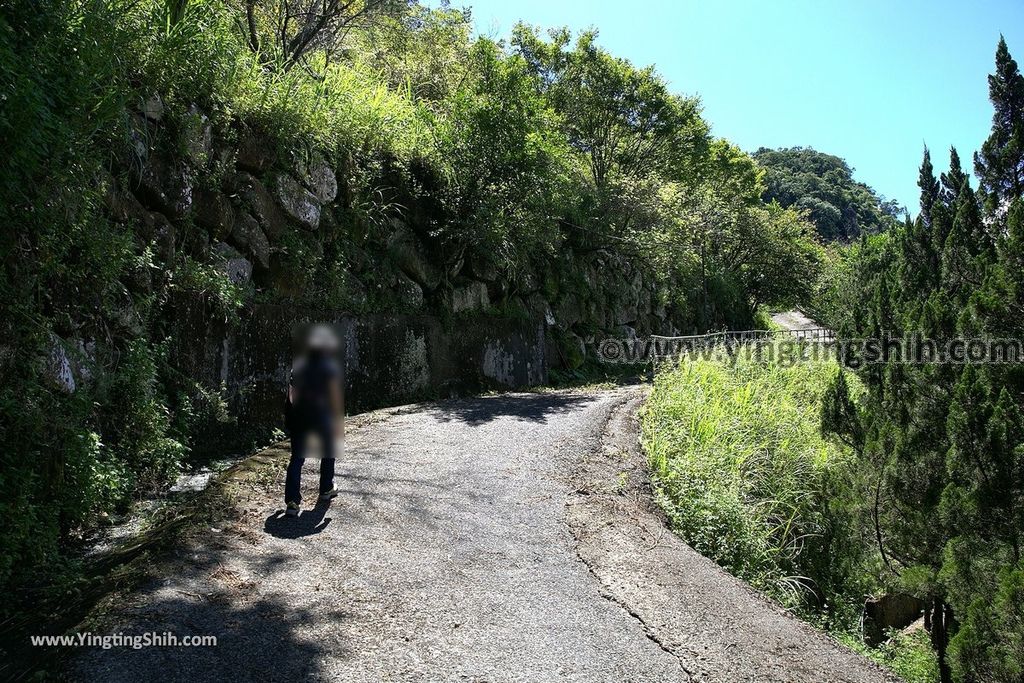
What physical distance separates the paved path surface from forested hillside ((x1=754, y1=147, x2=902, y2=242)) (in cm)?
5752

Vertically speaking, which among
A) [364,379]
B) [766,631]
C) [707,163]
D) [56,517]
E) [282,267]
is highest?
[707,163]

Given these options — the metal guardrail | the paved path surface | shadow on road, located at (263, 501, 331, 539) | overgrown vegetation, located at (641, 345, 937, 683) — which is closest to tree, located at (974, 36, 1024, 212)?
overgrown vegetation, located at (641, 345, 937, 683)

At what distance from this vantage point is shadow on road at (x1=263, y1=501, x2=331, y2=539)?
445cm

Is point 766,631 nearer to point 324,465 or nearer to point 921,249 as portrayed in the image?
point 324,465

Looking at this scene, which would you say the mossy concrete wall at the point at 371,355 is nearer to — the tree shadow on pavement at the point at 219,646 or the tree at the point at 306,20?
the tree shadow on pavement at the point at 219,646

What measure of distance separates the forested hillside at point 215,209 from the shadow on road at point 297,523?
Result: 1140 millimetres

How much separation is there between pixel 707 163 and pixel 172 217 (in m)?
25.9

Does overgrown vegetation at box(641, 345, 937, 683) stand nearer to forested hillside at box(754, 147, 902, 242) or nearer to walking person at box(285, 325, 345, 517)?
walking person at box(285, 325, 345, 517)

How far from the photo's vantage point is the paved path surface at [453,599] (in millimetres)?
3156

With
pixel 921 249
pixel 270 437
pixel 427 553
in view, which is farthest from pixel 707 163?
pixel 427 553

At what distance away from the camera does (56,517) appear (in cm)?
408

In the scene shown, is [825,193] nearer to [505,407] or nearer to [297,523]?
[505,407]

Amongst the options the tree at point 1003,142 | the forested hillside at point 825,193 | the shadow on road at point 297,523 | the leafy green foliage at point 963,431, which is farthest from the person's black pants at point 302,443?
the forested hillside at point 825,193

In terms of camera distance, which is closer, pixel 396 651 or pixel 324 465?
pixel 396 651
